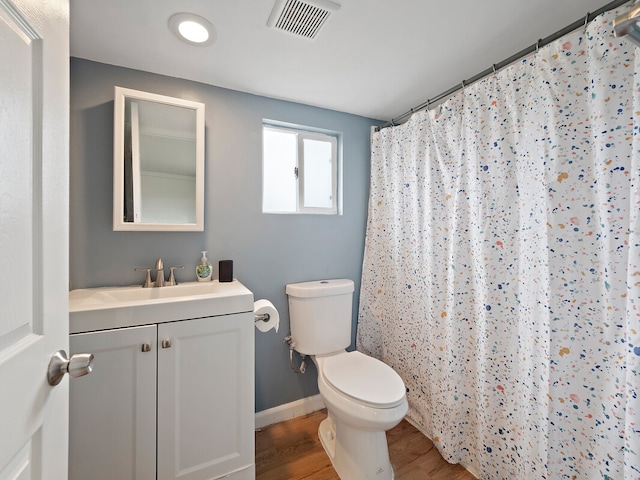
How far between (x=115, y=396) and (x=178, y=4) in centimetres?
154

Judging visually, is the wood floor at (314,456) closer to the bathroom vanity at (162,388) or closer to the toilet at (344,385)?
the toilet at (344,385)

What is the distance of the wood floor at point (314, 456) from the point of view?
54.9 inches

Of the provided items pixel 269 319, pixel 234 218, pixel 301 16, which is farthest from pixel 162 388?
pixel 301 16

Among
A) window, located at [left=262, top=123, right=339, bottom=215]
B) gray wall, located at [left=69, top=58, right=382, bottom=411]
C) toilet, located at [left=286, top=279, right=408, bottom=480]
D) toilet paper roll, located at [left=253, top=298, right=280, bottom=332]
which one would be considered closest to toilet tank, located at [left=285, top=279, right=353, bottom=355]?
toilet, located at [left=286, top=279, right=408, bottom=480]

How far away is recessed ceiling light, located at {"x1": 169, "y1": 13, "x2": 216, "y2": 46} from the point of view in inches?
43.2

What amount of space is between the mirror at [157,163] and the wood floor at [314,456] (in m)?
1.33

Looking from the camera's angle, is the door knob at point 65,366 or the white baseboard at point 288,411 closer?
the door knob at point 65,366

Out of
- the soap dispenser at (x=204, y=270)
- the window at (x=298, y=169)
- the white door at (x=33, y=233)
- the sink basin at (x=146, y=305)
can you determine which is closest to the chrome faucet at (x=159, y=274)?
the sink basin at (x=146, y=305)

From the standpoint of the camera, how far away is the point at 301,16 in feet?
3.55

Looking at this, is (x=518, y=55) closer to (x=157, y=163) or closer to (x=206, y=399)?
(x=157, y=163)

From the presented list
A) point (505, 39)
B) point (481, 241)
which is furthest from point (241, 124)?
point (481, 241)

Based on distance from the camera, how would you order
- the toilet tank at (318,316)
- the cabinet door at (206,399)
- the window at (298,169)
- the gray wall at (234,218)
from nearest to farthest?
the cabinet door at (206,399) < the gray wall at (234,218) < the toilet tank at (318,316) < the window at (298,169)

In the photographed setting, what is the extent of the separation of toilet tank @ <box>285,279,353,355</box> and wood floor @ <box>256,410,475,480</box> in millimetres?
503

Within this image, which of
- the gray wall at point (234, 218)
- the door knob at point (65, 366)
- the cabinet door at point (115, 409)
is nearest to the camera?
the door knob at point (65, 366)
